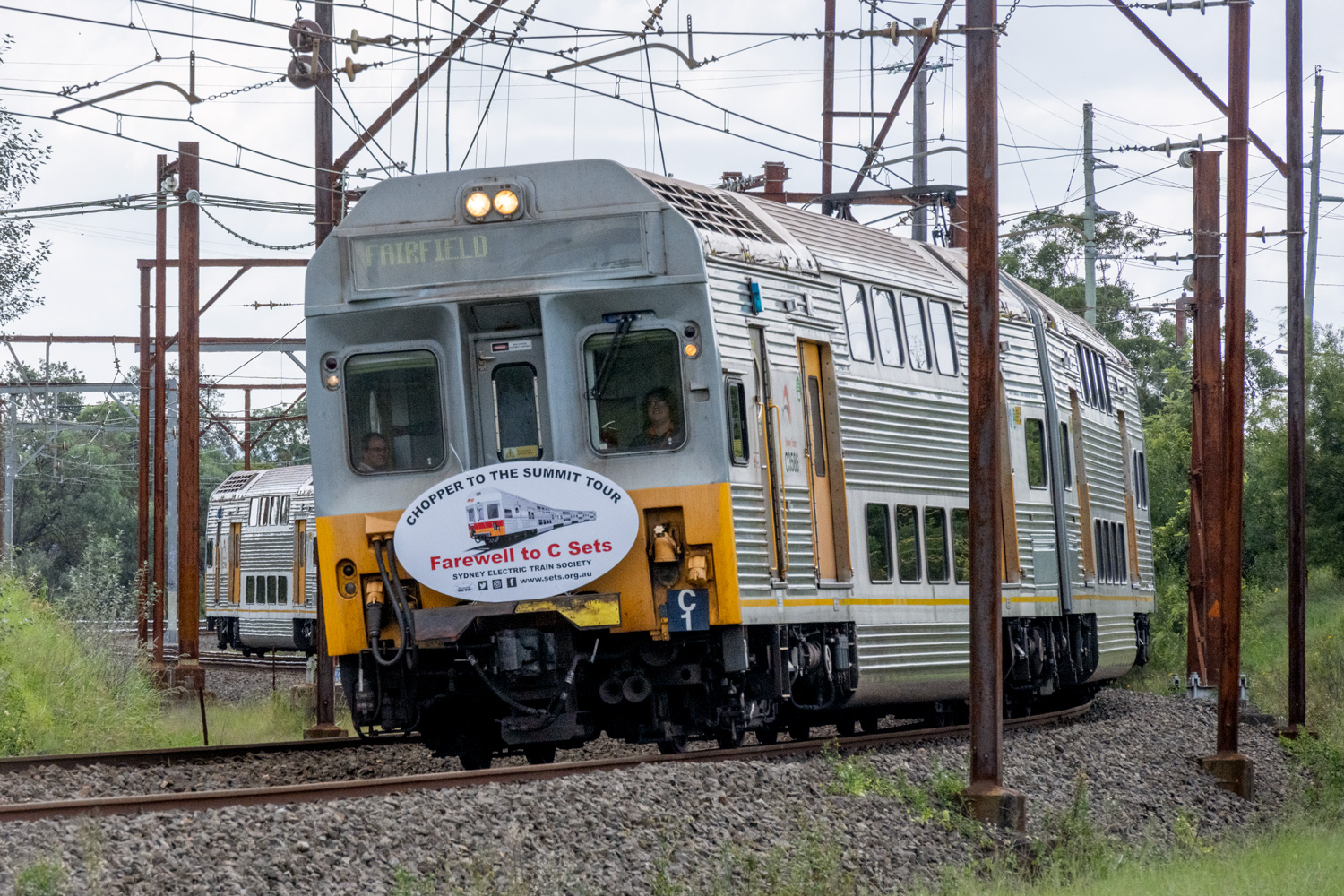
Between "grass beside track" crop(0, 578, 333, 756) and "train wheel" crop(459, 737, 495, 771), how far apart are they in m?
4.65

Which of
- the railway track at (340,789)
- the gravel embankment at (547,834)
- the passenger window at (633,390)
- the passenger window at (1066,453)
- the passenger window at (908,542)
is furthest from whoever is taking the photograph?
the passenger window at (1066,453)

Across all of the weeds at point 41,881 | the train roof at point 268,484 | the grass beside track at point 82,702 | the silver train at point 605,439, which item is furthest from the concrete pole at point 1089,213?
the weeds at point 41,881

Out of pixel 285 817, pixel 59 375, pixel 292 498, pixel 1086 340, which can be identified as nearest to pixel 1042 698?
pixel 1086 340

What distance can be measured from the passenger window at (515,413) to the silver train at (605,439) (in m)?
0.02

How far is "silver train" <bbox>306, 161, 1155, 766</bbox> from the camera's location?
11.6 metres

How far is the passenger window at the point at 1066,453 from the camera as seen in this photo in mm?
17281

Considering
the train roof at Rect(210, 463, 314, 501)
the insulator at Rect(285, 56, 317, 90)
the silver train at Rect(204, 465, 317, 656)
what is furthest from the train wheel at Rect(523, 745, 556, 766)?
the train roof at Rect(210, 463, 314, 501)

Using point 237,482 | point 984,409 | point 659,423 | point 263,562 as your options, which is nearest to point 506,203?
point 659,423

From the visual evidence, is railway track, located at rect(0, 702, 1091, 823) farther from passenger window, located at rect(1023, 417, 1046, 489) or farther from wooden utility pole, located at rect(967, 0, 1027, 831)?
passenger window, located at rect(1023, 417, 1046, 489)

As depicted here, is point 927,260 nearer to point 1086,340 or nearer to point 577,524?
point 1086,340

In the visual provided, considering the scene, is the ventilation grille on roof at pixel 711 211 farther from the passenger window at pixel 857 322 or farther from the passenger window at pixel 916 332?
the passenger window at pixel 916 332

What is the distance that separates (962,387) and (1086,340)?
4822 mm

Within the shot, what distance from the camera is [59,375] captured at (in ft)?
254

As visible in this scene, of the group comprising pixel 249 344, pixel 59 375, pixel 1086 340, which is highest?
pixel 59 375
